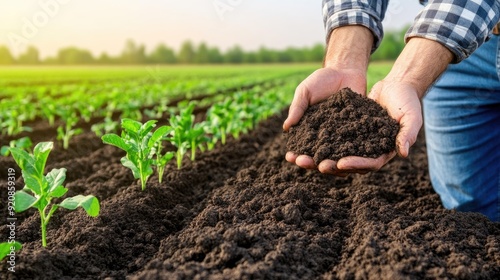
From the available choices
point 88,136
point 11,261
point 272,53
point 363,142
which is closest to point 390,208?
point 363,142

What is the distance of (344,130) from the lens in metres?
2.89

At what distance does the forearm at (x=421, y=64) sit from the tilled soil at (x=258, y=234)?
2.31 feet

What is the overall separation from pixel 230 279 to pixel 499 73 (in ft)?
8.21

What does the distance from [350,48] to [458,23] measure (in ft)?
2.24

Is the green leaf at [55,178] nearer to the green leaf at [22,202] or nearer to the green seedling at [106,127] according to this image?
the green leaf at [22,202]

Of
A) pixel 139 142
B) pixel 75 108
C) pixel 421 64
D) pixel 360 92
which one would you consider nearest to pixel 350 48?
pixel 360 92

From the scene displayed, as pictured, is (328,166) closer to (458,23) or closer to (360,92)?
(360,92)

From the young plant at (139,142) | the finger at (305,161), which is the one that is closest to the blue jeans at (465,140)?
the finger at (305,161)

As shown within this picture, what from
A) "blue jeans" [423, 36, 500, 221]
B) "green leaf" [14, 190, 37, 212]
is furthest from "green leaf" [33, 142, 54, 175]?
"blue jeans" [423, 36, 500, 221]

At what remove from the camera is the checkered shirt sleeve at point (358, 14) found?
3430 millimetres

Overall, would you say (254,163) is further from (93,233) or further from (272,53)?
(272,53)

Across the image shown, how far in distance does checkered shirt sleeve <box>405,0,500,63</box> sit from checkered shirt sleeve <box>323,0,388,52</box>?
411 mm

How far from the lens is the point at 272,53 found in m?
64.9

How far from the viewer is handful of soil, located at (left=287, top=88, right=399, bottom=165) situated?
2.79 meters
